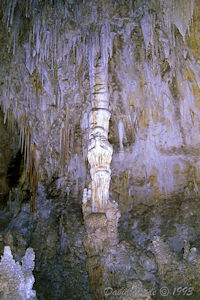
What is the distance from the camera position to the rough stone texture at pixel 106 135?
6.42m

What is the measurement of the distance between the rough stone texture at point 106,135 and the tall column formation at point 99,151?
53mm

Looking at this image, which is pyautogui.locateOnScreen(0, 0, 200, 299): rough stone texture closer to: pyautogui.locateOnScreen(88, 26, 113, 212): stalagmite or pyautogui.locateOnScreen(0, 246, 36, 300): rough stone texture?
pyautogui.locateOnScreen(88, 26, 113, 212): stalagmite

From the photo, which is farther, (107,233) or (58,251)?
(58,251)

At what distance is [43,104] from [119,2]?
331cm

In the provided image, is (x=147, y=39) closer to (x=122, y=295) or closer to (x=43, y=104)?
(x=43, y=104)

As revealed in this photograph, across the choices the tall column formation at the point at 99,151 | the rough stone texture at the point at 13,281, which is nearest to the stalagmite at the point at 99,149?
the tall column formation at the point at 99,151

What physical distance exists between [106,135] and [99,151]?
15.8 inches

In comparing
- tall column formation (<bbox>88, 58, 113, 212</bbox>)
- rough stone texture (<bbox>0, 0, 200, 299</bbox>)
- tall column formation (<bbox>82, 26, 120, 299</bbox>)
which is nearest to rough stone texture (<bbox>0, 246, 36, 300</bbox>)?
rough stone texture (<bbox>0, 0, 200, 299</bbox>)

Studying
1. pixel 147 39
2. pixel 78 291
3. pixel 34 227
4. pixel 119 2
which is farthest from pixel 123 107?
pixel 78 291

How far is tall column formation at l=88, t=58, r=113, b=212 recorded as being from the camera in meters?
6.45

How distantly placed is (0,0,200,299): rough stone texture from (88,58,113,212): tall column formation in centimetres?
5

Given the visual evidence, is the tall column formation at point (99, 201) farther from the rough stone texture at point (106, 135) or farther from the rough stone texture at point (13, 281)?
the rough stone texture at point (13, 281)

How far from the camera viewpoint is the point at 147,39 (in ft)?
25.6

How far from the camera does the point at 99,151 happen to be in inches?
257
